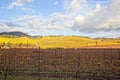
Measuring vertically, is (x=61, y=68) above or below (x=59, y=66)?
below

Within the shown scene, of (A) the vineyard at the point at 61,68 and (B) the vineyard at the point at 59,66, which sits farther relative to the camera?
(A) the vineyard at the point at 61,68

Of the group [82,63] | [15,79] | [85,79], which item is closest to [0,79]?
[15,79]

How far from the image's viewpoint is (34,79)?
2383 centimetres

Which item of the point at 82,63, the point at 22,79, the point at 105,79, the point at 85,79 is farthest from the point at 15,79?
the point at 82,63

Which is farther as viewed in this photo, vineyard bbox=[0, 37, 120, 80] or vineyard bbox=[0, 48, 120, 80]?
vineyard bbox=[0, 48, 120, 80]

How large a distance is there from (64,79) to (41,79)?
2.11m

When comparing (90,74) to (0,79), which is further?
(90,74)

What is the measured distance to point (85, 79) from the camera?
25094 mm

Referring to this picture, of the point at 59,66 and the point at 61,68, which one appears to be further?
the point at 59,66

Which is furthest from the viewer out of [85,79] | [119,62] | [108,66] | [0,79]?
[119,62]

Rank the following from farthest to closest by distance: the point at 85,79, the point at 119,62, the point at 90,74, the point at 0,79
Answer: the point at 119,62
the point at 90,74
the point at 85,79
the point at 0,79

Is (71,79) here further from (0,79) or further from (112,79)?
(0,79)

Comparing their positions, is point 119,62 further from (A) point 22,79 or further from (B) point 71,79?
(A) point 22,79

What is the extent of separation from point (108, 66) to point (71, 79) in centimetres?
1257
